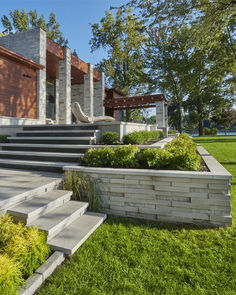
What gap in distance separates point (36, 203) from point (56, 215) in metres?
0.37

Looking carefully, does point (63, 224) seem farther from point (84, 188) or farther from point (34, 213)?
point (84, 188)

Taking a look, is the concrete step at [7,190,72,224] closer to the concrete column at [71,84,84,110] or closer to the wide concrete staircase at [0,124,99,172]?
the wide concrete staircase at [0,124,99,172]

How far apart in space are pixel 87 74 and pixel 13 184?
12.1 meters

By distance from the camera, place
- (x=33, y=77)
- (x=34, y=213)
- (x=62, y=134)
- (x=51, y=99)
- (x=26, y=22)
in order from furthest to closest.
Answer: (x=26, y=22) → (x=51, y=99) → (x=33, y=77) → (x=62, y=134) → (x=34, y=213)

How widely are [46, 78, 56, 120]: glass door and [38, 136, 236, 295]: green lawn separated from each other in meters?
12.9

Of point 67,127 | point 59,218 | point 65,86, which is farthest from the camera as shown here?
point 65,86

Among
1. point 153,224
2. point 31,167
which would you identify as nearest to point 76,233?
point 153,224

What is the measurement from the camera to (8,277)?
1.47m

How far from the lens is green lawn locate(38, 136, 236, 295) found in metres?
1.70

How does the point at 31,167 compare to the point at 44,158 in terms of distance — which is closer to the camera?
the point at 31,167

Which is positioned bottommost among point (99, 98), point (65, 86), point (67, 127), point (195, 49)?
point (67, 127)

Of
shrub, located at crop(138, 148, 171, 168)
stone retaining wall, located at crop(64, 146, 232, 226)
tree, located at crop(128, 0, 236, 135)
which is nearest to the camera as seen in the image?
stone retaining wall, located at crop(64, 146, 232, 226)

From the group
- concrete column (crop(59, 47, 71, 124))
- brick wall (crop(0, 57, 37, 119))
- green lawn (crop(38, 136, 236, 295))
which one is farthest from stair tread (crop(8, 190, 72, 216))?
concrete column (crop(59, 47, 71, 124))

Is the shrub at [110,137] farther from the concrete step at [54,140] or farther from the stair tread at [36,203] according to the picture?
the stair tread at [36,203]
